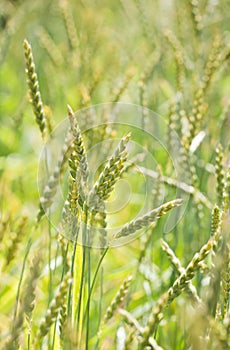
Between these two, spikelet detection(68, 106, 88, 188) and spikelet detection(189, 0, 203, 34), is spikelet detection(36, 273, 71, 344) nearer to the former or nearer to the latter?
spikelet detection(68, 106, 88, 188)

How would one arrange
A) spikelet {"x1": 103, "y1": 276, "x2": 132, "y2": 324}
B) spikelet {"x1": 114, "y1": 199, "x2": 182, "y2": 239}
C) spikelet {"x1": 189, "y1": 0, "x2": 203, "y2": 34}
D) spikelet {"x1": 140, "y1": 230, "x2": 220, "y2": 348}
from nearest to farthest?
1. spikelet {"x1": 140, "y1": 230, "x2": 220, "y2": 348}
2. spikelet {"x1": 114, "y1": 199, "x2": 182, "y2": 239}
3. spikelet {"x1": 103, "y1": 276, "x2": 132, "y2": 324}
4. spikelet {"x1": 189, "y1": 0, "x2": 203, "y2": 34}

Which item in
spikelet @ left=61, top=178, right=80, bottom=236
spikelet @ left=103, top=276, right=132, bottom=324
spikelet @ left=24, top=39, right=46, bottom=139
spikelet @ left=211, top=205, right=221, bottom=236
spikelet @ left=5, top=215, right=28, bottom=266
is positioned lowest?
spikelet @ left=103, top=276, right=132, bottom=324

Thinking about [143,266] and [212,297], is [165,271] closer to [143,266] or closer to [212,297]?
[143,266]

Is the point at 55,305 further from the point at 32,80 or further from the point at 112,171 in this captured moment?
the point at 32,80

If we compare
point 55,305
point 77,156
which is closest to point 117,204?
point 77,156

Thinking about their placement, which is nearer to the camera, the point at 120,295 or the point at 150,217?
the point at 150,217

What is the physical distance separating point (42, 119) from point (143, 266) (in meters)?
0.48

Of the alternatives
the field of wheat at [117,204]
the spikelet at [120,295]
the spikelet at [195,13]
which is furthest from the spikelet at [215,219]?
the spikelet at [195,13]

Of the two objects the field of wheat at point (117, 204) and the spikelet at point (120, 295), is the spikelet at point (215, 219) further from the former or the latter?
the spikelet at point (120, 295)

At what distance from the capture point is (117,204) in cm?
107

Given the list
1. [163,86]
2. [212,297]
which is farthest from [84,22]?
[212,297]

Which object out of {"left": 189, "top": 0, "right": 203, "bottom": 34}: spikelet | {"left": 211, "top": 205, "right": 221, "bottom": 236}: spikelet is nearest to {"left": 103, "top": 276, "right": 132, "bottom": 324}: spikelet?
{"left": 211, "top": 205, "right": 221, "bottom": 236}: spikelet

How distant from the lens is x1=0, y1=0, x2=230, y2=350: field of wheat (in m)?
0.57

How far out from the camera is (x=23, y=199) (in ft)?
4.81
